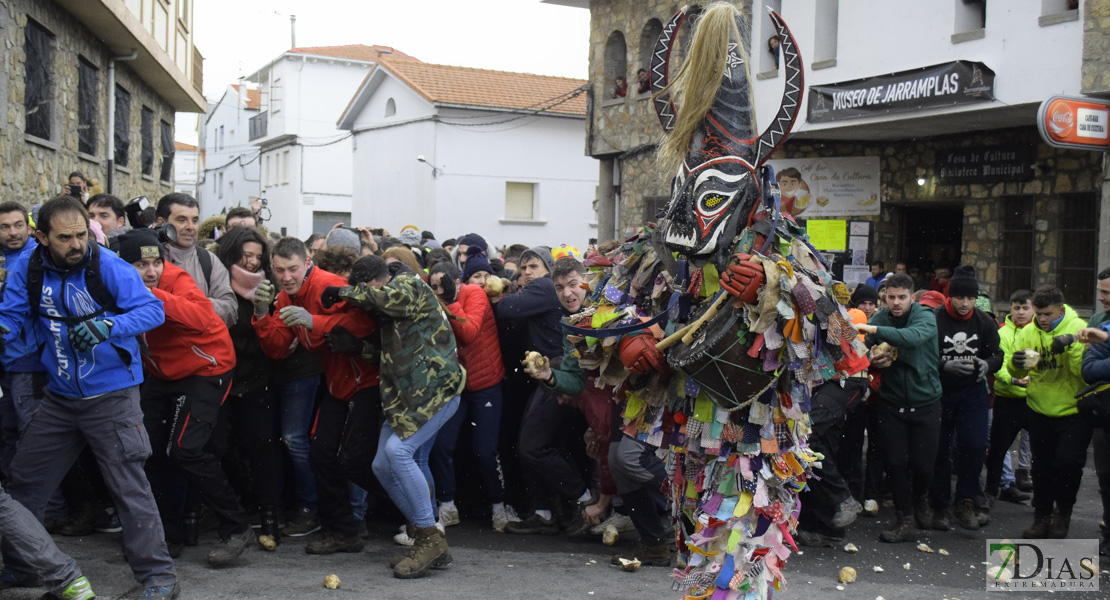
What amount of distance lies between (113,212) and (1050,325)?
6510 millimetres

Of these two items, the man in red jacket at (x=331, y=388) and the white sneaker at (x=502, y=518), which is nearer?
the man in red jacket at (x=331, y=388)

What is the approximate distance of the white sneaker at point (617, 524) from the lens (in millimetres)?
6508

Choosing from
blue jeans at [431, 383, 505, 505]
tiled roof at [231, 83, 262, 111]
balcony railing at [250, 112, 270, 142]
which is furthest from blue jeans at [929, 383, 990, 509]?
tiled roof at [231, 83, 262, 111]

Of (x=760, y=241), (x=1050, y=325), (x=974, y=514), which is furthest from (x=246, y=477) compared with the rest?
(x=1050, y=325)

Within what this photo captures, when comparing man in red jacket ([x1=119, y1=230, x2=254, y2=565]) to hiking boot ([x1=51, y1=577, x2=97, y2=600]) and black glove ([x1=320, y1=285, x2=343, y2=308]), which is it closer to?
black glove ([x1=320, y1=285, x2=343, y2=308])

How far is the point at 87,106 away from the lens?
13367mm

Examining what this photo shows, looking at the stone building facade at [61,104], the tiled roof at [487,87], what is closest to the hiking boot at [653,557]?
the stone building facade at [61,104]

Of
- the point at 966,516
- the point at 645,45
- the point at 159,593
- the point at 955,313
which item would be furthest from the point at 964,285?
the point at 645,45

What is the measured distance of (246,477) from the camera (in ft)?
21.6

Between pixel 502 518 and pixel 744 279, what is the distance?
3.49 meters

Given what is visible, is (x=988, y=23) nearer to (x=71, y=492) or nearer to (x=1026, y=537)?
(x=1026, y=537)

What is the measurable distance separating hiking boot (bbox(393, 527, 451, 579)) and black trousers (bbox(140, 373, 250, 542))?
1.00m

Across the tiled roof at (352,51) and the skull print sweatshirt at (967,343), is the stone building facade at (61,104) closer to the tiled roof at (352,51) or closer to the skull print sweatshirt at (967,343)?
the skull print sweatshirt at (967,343)

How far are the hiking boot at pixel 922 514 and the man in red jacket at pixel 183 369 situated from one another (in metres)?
4.65
